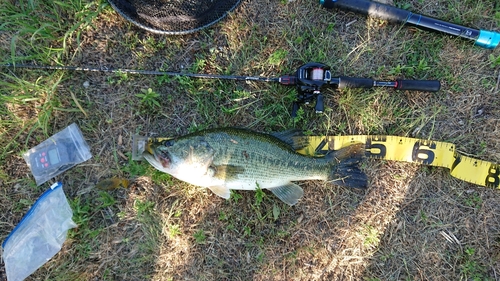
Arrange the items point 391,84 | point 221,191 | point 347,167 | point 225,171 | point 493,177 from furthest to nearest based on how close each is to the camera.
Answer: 1. point 493,177
2. point 391,84
3. point 347,167
4. point 221,191
5. point 225,171

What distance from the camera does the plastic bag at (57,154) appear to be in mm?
3490

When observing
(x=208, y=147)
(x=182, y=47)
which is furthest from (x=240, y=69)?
(x=208, y=147)

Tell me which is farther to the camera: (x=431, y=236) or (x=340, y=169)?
(x=431, y=236)

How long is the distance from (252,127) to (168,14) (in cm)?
149

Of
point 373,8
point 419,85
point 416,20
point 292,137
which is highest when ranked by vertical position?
point 373,8

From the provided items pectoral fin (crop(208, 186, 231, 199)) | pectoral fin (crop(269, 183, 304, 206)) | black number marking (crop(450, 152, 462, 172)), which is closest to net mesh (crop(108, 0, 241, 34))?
pectoral fin (crop(208, 186, 231, 199))

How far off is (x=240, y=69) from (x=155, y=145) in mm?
1313

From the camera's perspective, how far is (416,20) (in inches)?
142

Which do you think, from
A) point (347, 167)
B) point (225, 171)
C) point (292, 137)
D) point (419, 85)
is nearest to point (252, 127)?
point (292, 137)

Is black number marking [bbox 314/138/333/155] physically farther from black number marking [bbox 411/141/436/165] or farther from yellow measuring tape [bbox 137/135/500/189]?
black number marking [bbox 411/141/436/165]

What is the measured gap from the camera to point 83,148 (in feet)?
11.7

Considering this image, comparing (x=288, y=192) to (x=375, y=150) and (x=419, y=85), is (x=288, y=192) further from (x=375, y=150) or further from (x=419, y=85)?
(x=419, y=85)

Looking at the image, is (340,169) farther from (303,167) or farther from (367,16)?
(367,16)

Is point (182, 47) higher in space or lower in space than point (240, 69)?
higher
